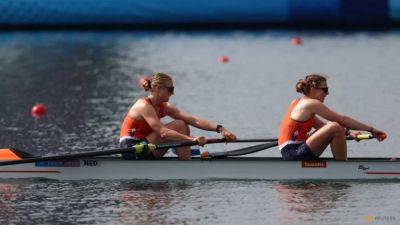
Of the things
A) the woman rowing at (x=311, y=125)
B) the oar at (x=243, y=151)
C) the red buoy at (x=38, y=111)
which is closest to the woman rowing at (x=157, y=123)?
the oar at (x=243, y=151)

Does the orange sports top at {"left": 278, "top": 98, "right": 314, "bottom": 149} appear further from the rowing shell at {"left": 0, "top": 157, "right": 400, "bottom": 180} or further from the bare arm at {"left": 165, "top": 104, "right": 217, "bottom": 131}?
the bare arm at {"left": 165, "top": 104, "right": 217, "bottom": 131}

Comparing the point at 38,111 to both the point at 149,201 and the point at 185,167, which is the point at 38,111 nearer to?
the point at 185,167

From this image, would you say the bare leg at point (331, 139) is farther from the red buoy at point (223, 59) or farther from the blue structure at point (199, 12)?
the blue structure at point (199, 12)

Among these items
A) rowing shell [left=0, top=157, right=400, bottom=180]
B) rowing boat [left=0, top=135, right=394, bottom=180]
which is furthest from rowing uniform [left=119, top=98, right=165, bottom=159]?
rowing shell [left=0, top=157, right=400, bottom=180]

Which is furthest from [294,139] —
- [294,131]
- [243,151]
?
[243,151]

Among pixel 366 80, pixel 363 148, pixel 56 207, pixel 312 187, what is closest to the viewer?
pixel 56 207

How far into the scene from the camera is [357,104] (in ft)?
83.3

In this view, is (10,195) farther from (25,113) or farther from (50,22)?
(50,22)

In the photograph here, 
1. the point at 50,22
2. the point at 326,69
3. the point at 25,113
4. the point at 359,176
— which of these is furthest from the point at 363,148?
the point at 50,22

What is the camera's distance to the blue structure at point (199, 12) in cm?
4191

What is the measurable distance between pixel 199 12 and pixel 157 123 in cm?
2622

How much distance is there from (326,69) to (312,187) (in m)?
16.6

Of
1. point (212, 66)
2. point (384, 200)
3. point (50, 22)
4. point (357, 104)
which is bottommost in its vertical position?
point (384, 200)

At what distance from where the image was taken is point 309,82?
54.1ft
